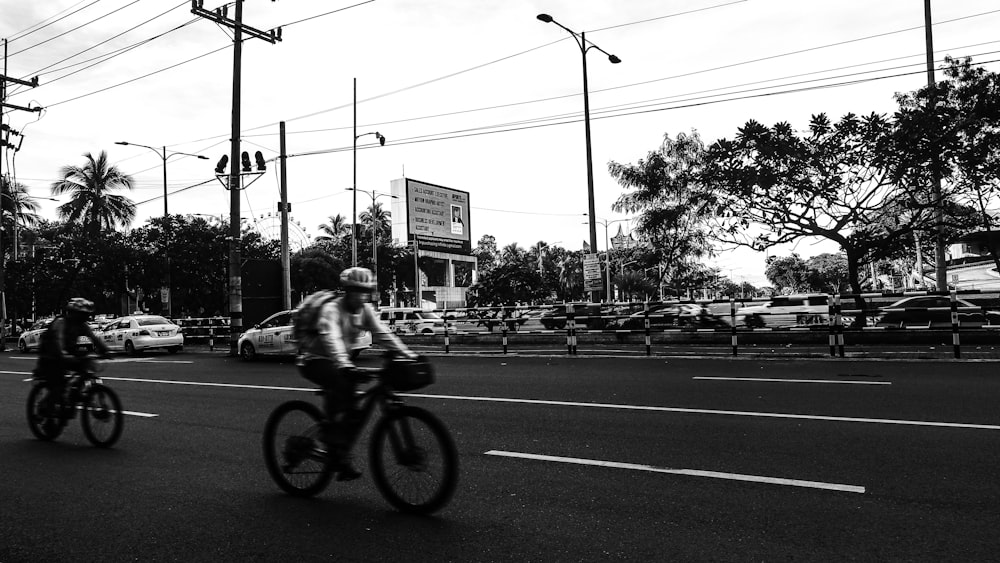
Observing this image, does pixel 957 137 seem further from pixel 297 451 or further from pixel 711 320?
pixel 297 451

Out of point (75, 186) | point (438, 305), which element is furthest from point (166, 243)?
point (438, 305)

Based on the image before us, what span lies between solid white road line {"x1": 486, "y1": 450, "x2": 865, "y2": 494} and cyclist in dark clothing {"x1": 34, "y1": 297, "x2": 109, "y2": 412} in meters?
4.70

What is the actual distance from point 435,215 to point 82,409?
55092 millimetres

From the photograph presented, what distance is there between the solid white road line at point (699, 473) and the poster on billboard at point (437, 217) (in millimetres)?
53359

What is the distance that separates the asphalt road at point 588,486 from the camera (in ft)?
14.5

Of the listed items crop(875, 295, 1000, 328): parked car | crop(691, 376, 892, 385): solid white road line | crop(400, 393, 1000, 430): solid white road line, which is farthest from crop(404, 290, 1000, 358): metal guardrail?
crop(400, 393, 1000, 430): solid white road line

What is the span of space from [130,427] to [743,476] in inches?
278

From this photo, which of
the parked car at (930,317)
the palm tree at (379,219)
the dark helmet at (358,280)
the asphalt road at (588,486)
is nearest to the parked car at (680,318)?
the parked car at (930,317)

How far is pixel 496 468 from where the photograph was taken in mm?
6395

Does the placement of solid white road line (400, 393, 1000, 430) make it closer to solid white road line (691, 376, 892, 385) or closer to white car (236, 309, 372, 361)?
solid white road line (691, 376, 892, 385)

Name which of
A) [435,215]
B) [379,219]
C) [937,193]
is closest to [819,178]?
[937,193]

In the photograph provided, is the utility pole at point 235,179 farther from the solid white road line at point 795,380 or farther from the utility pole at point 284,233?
the solid white road line at point 795,380

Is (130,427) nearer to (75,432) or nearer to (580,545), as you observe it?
(75,432)

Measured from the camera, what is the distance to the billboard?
5968 centimetres
